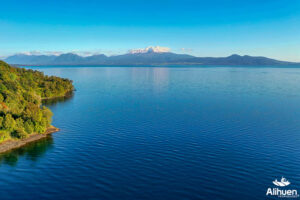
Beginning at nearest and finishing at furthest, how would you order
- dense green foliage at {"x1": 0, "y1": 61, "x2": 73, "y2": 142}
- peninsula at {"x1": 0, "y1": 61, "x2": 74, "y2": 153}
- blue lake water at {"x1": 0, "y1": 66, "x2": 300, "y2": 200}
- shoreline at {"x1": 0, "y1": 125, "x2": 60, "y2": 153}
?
1. blue lake water at {"x1": 0, "y1": 66, "x2": 300, "y2": 200}
2. shoreline at {"x1": 0, "y1": 125, "x2": 60, "y2": 153}
3. peninsula at {"x1": 0, "y1": 61, "x2": 74, "y2": 153}
4. dense green foliage at {"x1": 0, "y1": 61, "x2": 73, "y2": 142}

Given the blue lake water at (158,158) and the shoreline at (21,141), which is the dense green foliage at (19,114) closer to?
the shoreline at (21,141)

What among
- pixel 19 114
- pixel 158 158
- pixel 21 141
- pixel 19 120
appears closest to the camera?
pixel 158 158

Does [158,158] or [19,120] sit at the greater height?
[19,120]

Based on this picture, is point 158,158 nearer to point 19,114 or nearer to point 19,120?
point 19,120

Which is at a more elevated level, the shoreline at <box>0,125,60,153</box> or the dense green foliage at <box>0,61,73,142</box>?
the dense green foliage at <box>0,61,73,142</box>

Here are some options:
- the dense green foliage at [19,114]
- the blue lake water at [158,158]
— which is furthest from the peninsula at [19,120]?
the blue lake water at [158,158]

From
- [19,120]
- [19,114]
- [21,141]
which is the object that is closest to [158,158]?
[21,141]

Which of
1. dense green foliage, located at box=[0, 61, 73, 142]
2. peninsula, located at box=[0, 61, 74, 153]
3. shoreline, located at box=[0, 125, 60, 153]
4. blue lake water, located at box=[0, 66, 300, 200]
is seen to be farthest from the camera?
dense green foliage, located at box=[0, 61, 73, 142]

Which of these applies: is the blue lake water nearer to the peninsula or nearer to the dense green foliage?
the peninsula

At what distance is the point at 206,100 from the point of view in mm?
134625

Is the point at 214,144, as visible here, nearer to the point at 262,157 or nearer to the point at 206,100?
the point at 262,157

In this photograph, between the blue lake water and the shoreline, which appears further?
the shoreline

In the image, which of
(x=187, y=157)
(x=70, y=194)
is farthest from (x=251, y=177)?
(x=70, y=194)

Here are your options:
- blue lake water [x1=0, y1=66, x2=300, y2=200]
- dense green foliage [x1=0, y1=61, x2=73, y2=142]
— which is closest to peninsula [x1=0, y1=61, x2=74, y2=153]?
dense green foliage [x1=0, y1=61, x2=73, y2=142]
